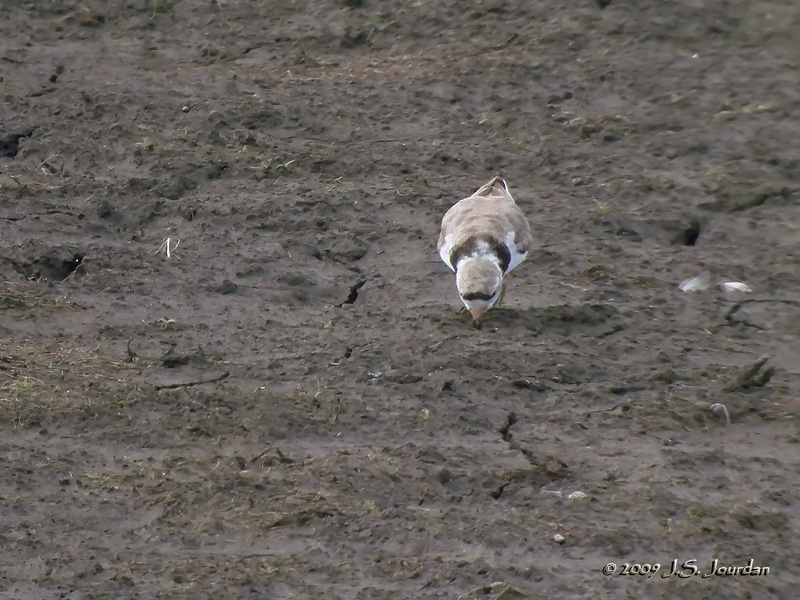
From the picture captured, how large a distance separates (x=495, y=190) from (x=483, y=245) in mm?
711

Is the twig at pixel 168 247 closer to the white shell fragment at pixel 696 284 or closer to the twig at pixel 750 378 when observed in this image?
the white shell fragment at pixel 696 284

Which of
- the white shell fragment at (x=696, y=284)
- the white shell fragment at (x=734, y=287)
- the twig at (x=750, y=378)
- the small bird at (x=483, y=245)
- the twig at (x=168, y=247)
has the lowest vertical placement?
the twig at (x=168, y=247)

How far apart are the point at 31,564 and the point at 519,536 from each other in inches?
79.7

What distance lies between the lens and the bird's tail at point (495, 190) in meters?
7.34

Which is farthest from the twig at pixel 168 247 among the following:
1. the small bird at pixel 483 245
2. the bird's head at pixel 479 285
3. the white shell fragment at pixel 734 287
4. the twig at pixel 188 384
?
the white shell fragment at pixel 734 287

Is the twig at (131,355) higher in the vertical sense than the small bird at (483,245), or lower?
lower

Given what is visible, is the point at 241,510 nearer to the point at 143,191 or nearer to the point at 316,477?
the point at 316,477

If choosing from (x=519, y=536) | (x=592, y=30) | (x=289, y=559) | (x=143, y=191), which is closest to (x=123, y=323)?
(x=143, y=191)

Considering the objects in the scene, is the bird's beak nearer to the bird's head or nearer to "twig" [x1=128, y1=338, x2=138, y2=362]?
the bird's head

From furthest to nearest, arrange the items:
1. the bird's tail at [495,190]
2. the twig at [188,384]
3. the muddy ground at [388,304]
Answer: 1. the bird's tail at [495,190]
2. the twig at [188,384]
3. the muddy ground at [388,304]

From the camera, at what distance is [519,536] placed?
4922mm

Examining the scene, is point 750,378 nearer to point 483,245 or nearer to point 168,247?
point 483,245

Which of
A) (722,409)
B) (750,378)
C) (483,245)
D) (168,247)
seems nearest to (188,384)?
(168,247)

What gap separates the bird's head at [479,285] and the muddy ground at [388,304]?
0.14 m
